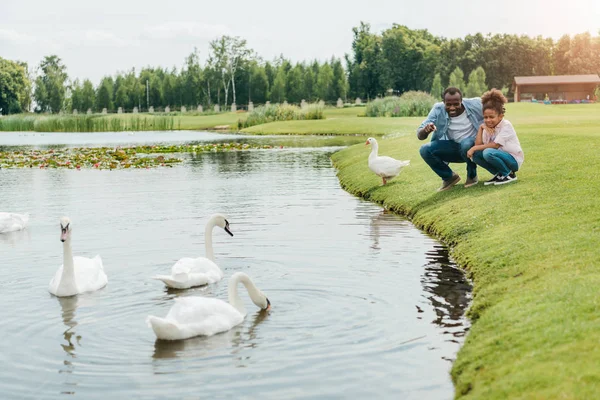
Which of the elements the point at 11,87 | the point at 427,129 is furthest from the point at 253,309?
the point at 11,87

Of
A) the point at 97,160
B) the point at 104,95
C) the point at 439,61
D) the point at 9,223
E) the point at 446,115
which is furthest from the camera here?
the point at 104,95

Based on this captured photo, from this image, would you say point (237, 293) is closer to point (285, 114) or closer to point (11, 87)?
point (285, 114)

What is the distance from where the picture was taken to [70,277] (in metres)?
10.9

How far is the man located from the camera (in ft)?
53.8

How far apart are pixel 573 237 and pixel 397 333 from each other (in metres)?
3.27

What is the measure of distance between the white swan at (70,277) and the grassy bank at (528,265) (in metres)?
4.95

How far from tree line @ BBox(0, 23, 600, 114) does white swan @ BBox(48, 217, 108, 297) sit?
103174mm

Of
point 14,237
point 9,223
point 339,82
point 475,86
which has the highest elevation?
point 339,82

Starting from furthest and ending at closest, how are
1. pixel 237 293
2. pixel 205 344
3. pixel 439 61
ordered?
pixel 439 61 < pixel 237 293 < pixel 205 344

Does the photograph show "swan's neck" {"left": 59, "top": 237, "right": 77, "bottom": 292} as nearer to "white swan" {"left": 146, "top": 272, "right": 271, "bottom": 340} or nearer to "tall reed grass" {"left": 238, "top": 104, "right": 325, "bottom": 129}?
"white swan" {"left": 146, "top": 272, "right": 271, "bottom": 340}

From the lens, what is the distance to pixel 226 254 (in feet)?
44.3

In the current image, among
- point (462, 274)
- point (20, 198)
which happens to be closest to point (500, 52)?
point (20, 198)

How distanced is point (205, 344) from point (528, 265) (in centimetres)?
403

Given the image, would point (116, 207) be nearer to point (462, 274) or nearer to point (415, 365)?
point (462, 274)
